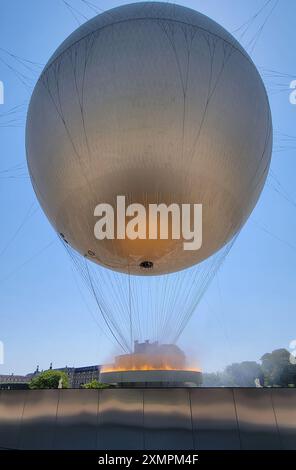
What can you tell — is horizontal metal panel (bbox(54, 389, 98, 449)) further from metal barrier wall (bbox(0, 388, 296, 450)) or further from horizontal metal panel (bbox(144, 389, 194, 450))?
horizontal metal panel (bbox(144, 389, 194, 450))

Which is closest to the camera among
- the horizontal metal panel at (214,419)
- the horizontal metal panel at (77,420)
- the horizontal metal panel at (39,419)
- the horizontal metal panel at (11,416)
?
the horizontal metal panel at (214,419)

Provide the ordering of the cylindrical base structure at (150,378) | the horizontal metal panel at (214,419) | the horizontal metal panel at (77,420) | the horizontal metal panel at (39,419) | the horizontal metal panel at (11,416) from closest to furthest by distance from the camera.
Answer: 1. the horizontal metal panel at (214,419)
2. the horizontal metal panel at (77,420)
3. the horizontal metal panel at (39,419)
4. the horizontal metal panel at (11,416)
5. the cylindrical base structure at (150,378)

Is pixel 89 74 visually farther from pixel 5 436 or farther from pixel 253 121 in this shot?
pixel 5 436

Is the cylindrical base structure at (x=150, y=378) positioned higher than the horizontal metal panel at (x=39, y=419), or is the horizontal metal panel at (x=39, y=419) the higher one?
the cylindrical base structure at (x=150, y=378)

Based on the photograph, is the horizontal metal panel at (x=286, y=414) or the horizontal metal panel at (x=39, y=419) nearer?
the horizontal metal panel at (x=286, y=414)

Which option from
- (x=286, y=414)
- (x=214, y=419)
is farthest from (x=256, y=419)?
(x=214, y=419)

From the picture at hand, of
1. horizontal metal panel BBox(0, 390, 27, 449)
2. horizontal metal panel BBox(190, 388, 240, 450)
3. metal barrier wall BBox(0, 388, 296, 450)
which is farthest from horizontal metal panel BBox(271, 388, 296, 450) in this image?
horizontal metal panel BBox(0, 390, 27, 449)

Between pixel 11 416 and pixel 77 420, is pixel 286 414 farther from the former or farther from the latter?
pixel 11 416

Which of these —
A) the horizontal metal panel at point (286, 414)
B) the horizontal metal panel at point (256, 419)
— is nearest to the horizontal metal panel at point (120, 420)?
the horizontal metal panel at point (256, 419)

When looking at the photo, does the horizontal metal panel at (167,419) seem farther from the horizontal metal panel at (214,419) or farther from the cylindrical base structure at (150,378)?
the cylindrical base structure at (150,378)
